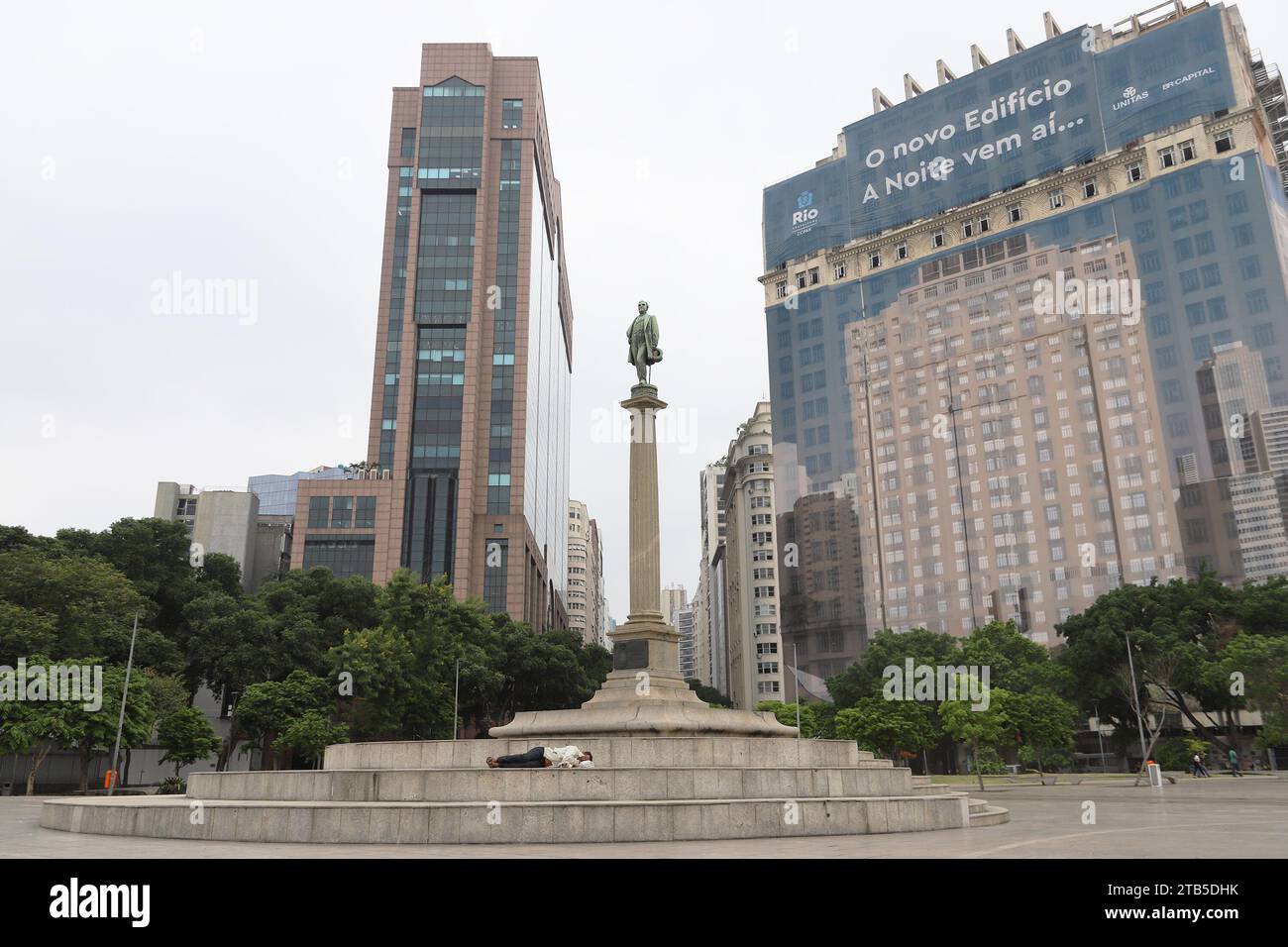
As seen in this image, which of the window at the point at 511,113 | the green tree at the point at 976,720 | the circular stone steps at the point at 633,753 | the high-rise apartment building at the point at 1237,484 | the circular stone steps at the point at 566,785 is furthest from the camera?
the window at the point at 511,113

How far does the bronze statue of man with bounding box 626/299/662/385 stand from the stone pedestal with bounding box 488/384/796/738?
32.0 inches

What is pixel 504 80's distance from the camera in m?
105

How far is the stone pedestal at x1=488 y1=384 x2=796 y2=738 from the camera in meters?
21.2

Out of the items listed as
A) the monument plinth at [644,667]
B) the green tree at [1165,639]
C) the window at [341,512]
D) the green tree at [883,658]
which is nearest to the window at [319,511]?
the window at [341,512]

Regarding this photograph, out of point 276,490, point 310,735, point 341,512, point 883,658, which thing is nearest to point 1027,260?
point 883,658

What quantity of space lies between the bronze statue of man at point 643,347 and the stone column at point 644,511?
2.65 feet

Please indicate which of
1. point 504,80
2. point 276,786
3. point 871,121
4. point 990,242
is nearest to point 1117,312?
point 990,242

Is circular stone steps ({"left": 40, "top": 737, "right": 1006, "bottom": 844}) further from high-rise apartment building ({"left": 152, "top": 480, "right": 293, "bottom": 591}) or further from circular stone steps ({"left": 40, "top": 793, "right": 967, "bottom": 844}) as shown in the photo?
high-rise apartment building ({"left": 152, "top": 480, "right": 293, "bottom": 591})

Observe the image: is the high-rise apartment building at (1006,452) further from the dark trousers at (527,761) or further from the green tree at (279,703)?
the dark trousers at (527,761)

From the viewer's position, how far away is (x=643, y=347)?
27031mm

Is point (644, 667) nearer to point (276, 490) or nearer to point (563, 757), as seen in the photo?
point (563, 757)

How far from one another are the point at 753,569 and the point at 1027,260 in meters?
53.4

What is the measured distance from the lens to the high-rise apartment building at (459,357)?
285 ft

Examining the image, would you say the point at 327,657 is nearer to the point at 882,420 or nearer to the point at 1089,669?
the point at 1089,669
